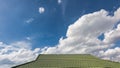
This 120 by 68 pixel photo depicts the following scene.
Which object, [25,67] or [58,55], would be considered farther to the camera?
[58,55]

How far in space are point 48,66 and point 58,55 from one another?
28.8 m

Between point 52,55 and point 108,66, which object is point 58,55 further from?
point 108,66

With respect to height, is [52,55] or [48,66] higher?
[52,55]

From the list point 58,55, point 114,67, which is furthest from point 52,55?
point 114,67

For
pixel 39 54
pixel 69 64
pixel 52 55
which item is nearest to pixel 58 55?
pixel 52 55

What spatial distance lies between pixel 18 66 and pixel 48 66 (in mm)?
12235

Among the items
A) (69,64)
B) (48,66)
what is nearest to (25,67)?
(48,66)

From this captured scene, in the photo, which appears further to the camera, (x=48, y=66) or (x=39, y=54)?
(x=39, y=54)

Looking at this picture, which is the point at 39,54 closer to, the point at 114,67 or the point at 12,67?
the point at 12,67

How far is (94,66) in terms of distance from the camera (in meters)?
81.4

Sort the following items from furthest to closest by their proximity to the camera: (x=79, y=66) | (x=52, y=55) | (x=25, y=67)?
(x=52, y=55), (x=79, y=66), (x=25, y=67)

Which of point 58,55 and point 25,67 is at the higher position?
point 58,55

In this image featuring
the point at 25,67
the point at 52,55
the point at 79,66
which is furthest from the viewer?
the point at 52,55

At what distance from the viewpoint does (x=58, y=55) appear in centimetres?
10962
